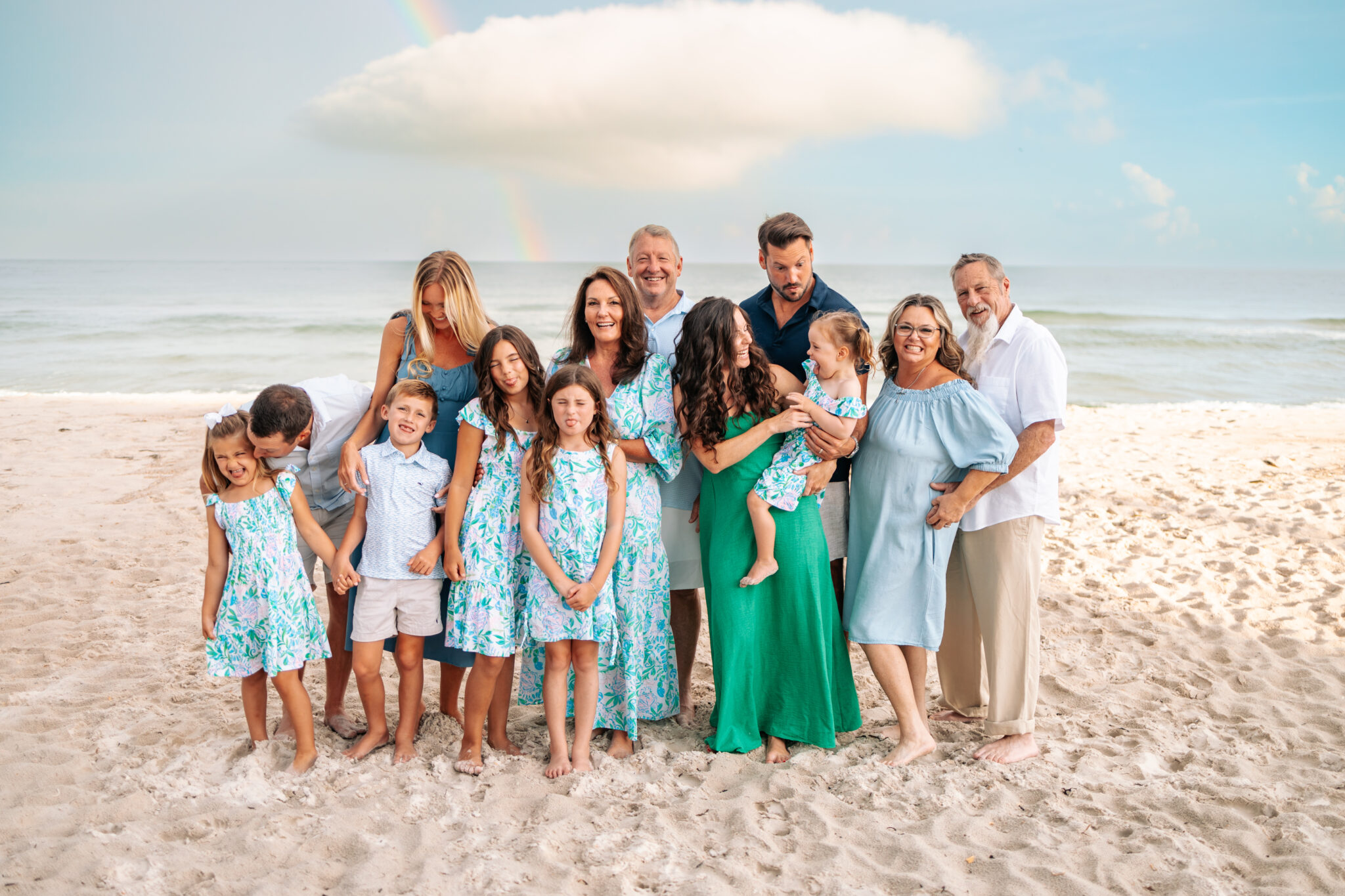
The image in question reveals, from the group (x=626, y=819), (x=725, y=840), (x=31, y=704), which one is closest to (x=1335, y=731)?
(x=725, y=840)

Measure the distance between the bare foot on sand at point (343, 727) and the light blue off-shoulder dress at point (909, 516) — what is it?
7.09 ft

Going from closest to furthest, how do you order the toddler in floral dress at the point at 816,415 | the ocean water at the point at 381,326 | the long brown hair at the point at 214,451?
the long brown hair at the point at 214,451 → the toddler in floral dress at the point at 816,415 → the ocean water at the point at 381,326

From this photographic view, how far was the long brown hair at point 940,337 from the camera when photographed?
3.40 metres

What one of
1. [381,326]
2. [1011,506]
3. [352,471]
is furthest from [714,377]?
[381,326]

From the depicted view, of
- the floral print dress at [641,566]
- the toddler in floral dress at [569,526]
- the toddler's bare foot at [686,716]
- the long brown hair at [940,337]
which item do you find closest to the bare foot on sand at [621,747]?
the floral print dress at [641,566]

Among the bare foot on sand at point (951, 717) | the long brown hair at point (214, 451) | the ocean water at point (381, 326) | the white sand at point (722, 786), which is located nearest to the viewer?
the white sand at point (722, 786)

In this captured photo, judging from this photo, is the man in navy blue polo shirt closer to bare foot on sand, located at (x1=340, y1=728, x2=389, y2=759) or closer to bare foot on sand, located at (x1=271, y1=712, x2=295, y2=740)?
bare foot on sand, located at (x1=340, y1=728, x2=389, y2=759)

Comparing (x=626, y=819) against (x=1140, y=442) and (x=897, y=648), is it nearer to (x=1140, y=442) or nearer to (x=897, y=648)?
(x=897, y=648)

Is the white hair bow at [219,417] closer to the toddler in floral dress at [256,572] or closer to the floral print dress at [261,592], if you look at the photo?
the toddler in floral dress at [256,572]

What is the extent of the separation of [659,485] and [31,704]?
301cm

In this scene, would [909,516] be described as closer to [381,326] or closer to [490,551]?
[490,551]

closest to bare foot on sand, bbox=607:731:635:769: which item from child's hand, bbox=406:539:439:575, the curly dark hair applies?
child's hand, bbox=406:539:439:575

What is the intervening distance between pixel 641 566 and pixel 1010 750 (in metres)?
1.67

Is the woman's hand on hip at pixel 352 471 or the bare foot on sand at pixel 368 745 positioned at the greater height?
the woman's hand on hip at pixel 352 471
